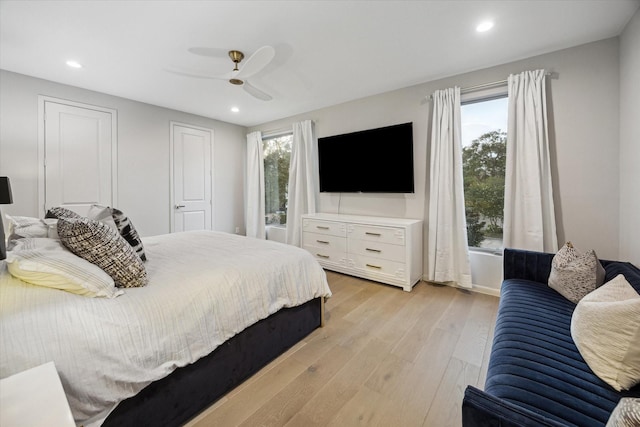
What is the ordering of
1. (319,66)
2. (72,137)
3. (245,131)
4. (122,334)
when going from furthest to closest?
(245,131) < (72,137) < (319,66) < (122,334)

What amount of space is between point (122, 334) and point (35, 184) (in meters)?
3.38

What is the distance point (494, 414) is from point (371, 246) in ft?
8.41

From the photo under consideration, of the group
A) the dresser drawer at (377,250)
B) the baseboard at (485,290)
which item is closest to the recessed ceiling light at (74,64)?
the dresser drawer at (377,250)

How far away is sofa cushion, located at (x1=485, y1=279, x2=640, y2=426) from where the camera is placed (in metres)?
0.93

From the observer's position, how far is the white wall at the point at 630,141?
2.02 metres

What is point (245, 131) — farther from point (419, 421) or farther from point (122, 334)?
point (419, 421)

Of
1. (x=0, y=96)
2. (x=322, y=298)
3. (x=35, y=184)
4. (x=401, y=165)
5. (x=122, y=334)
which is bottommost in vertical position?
(x=322, y=298)

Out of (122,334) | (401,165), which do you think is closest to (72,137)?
(122,334)

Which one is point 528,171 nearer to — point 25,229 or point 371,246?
point 371,246

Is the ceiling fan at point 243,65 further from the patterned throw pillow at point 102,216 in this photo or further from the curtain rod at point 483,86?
the curtain rod at point 483,86

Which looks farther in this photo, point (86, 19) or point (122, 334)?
point (86, 19)

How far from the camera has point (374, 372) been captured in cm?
176

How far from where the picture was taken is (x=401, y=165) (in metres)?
3.46

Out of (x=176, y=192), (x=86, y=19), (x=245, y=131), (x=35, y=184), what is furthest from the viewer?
(x=245, y=131)
